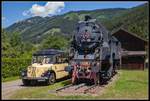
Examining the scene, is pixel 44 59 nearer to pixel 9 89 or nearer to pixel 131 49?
pixel 9 89

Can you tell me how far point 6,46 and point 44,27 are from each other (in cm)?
10511

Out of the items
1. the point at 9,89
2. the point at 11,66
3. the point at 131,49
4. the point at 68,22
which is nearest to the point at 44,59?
the point at 9,89

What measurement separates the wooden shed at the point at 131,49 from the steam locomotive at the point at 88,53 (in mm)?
26738

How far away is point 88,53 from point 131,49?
1192 inches

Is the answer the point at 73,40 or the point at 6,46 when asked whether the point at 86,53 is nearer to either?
the point at 73,40

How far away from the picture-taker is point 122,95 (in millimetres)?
17016

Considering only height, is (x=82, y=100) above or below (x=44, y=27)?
below

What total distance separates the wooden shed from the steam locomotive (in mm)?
26738

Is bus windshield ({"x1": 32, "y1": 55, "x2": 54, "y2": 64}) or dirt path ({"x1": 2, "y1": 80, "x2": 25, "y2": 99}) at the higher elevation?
bus windshield ({"x1": 32, "y1": 55, "x2": 54, "y2": 64})

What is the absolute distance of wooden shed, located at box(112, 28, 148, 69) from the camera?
5009 cm

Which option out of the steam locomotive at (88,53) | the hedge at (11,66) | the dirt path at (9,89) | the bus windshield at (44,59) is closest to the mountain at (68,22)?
the hedge at (11,66)

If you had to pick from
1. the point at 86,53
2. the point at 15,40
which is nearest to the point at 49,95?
the point at 86,53

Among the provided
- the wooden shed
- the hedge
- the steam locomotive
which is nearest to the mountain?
the wooden shed

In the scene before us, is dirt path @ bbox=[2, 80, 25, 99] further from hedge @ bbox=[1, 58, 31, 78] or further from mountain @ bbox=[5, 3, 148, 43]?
mountain @ bbox=[5, 3, 148, 43]
